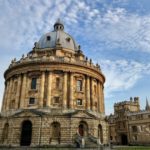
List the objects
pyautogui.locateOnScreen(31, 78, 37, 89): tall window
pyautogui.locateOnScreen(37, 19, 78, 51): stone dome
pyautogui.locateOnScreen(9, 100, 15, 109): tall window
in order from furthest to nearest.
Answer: pyautogui.locateOnScreen(37, 19, 78, 51): stone dome, pyautogui.locateOnScreen(9, 100, 15, 109): tall window, pyautogui.locateOnScreen(31, 78, 37, 89): tall window

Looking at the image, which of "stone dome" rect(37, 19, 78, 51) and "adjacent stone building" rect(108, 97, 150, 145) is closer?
"stone dome" rect(37, 19, 78, 51)

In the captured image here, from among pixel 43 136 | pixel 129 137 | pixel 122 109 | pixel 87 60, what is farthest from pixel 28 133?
pixel 122 109

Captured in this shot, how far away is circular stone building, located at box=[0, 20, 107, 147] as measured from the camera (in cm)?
3638

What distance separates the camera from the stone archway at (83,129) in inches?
1508

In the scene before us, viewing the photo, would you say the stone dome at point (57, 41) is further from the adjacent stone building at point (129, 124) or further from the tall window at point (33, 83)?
the adjacent stone building at point (129, 124)

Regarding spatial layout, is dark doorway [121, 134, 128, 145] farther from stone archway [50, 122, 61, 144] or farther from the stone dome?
stone archway [50, 122, 61, 144]

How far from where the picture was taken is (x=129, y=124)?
260 ft

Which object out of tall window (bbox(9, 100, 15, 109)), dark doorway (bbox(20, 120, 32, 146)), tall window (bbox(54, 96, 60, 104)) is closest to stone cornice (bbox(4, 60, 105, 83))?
tall window (bbox(54, 96, 60, 104))

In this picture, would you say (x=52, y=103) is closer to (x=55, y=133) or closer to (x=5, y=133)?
(x=55, y=133)

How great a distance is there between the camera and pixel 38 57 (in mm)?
42438

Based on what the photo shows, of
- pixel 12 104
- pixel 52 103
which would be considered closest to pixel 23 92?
pixel 12 104

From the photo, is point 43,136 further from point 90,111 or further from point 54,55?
point 54,55

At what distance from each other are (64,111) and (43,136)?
17.9 feet

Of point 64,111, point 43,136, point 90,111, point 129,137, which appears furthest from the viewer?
point 129,137
